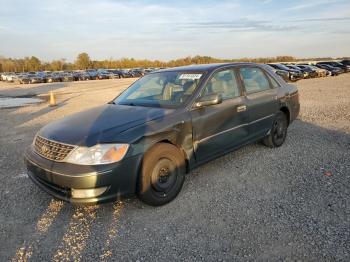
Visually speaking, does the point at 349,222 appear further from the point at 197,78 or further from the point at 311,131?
the point at 311,131

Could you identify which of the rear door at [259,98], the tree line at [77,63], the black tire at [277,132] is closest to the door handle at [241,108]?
the rear door at [259,98]

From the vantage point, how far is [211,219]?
3.34 meters

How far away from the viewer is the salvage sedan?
319cm

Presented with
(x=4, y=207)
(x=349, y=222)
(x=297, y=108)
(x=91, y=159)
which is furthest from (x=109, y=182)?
(x=297, y=108)

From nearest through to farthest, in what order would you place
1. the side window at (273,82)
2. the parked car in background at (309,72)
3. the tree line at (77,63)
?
1. the side window at (273,82)
2. the parked car in background at (309,72)
3. the tree line at (77,63)

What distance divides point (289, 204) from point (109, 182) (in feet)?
6.90

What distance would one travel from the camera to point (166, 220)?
3.37 m

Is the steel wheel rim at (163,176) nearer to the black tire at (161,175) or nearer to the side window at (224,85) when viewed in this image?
the black tire at (161,175)

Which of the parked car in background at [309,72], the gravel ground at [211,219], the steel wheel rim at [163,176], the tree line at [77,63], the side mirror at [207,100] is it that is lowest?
the gravel ground at [211,219]

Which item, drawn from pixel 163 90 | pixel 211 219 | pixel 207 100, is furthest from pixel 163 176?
pixel 163 90

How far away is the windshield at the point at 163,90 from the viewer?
414 centimetres

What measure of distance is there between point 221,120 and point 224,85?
60cm

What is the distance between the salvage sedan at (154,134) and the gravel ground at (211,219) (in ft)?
1.11

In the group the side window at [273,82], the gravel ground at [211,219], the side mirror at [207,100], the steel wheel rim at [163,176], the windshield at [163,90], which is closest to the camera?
the gravel ground at [211,219]
